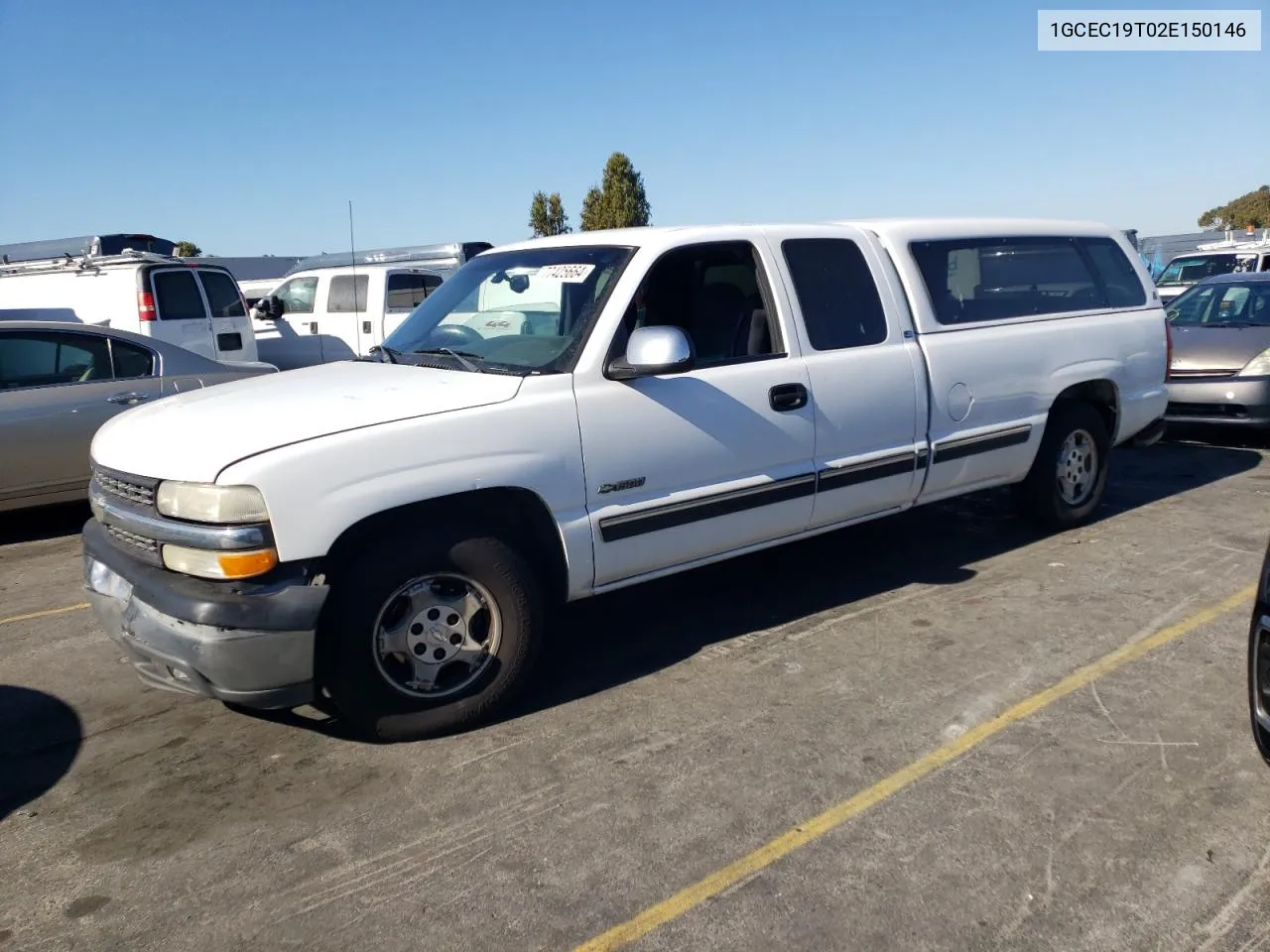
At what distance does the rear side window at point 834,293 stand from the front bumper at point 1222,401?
4.79 metres

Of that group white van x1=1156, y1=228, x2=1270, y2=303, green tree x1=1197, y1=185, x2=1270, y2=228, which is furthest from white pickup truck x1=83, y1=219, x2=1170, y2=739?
green tree x1=1197, y1=185, x2=1270, y2=228

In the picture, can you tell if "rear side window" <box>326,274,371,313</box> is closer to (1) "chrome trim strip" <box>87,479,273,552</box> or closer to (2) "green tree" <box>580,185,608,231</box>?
(1) "chrome trim strip" <box>87,479,273,552</box>

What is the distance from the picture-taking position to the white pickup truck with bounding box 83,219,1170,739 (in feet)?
11.5

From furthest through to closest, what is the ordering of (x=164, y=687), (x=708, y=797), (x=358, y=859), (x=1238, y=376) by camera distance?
(x=1238, y=376), (x=164, y=687), (x=708, y=797), (x=358, y=859)

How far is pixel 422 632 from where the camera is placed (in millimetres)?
3848

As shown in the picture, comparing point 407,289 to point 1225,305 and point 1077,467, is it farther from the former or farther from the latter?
point 1077,467

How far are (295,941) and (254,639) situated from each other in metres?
1.03

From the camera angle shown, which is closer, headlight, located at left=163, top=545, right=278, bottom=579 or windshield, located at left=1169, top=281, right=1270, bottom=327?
headlight, located at left=163, top=545, right=278, bottom=579

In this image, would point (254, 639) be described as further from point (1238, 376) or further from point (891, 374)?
point (1238, 376)

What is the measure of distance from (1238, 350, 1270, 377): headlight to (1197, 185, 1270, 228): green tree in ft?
190

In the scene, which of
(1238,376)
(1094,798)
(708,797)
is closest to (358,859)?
(708,797)

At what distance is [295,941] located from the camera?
2768 millimetres

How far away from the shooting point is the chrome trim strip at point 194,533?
3434 millimetres

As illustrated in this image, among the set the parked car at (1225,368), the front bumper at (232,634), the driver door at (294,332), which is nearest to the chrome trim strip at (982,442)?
the parked car at (1225,368)
